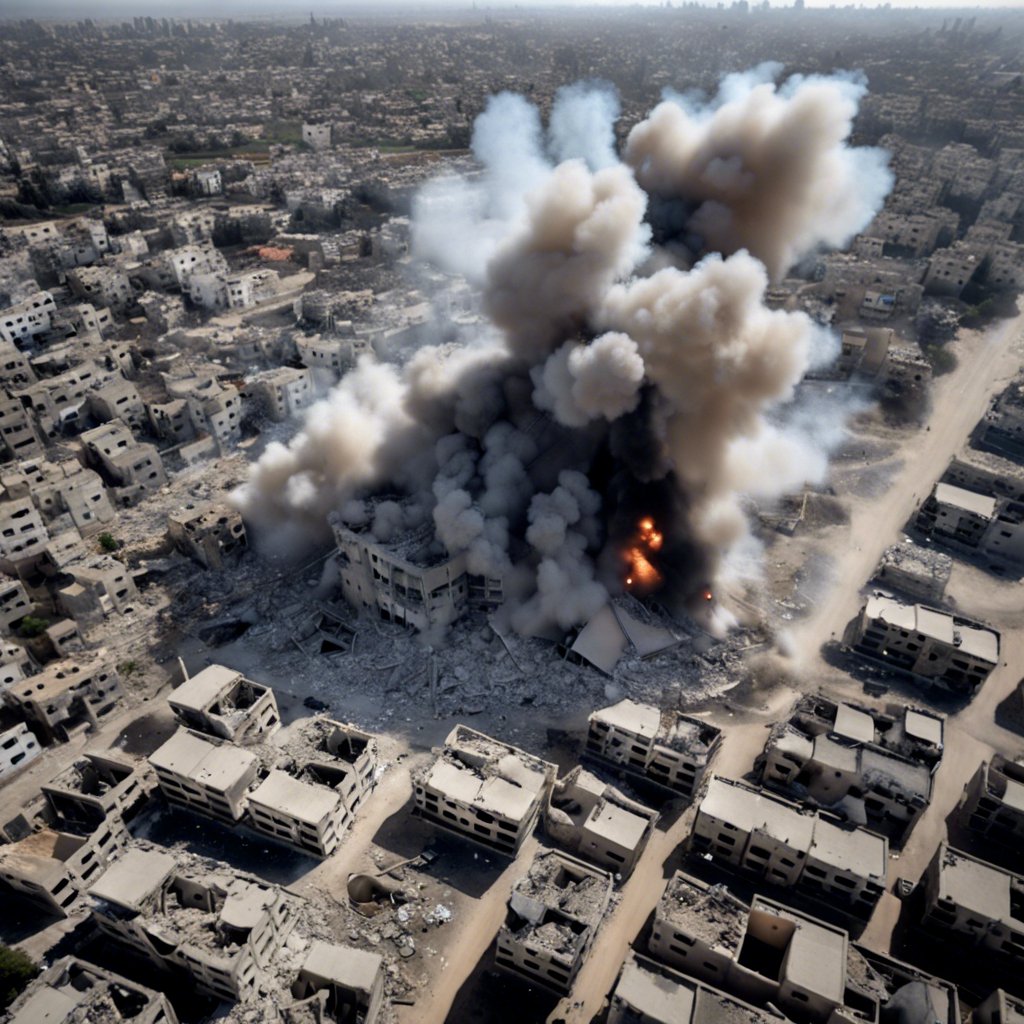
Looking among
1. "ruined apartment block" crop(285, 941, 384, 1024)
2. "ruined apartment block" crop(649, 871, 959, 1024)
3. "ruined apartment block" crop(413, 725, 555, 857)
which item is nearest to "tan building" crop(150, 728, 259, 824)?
"ruined apartment block" crop(413, 725, 555, 857)

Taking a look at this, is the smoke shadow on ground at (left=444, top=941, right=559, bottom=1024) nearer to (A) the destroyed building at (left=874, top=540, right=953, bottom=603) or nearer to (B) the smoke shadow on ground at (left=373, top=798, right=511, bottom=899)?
(B) the smoke shadow on ground at (left=373, top=798, right=511, bottom=899)

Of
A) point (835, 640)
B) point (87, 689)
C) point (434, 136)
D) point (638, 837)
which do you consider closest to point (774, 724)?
point (835, 640)

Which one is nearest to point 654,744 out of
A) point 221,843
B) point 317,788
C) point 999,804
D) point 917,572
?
point 999,804

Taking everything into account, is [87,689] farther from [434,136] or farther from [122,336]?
[434,136]

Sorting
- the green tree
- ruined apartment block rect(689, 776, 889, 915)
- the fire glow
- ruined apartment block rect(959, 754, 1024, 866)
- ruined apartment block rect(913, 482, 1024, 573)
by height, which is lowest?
the green tree

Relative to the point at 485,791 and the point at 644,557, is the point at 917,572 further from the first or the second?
the point at 485,791
